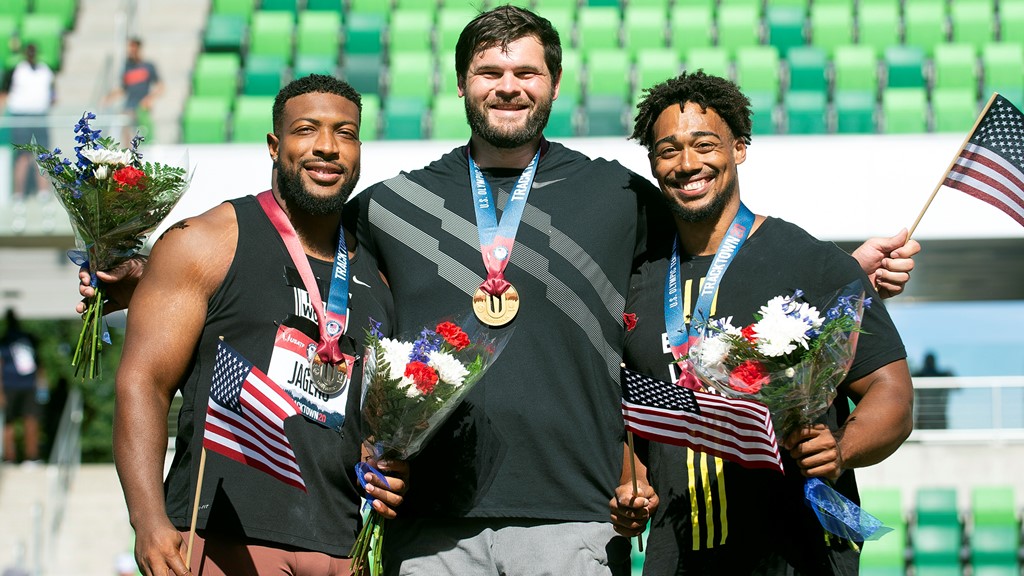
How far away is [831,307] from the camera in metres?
3.89

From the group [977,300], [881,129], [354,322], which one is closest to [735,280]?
[354,322]

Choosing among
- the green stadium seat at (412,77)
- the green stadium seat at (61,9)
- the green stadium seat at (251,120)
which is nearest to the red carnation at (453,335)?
the green stadium seat at (251,120)

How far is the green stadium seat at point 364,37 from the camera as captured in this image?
1577 centimetres

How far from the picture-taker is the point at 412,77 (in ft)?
48.5

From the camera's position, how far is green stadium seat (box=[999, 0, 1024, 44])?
15.2 metres

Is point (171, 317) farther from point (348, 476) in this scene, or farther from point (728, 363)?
point (728, 363)

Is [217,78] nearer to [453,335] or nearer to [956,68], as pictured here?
[956,68]

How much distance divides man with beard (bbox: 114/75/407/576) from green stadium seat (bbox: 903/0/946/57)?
12.3 meters

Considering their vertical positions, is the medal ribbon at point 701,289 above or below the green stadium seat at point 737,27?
below

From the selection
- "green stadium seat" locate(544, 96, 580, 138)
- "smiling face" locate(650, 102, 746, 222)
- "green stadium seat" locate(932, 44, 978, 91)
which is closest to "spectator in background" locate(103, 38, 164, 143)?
"green stadium seat" locate(544, 96, 580, 138)

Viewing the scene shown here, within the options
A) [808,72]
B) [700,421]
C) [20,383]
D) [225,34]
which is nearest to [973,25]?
[808,72]

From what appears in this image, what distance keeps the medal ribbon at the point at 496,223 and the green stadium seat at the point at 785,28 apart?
11510mm

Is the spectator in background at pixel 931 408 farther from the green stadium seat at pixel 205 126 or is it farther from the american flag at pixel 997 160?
the green stadium seat at pixel 205 126

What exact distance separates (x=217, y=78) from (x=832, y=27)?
23.4ft
